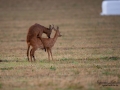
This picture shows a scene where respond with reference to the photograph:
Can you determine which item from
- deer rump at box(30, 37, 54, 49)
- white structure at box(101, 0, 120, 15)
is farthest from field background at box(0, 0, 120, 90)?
white structure at box(101, 0, 120, 15)

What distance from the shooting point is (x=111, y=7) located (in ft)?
118

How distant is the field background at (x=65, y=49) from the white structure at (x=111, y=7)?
2.53 feet

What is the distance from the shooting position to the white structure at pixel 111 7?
35250 millimetres

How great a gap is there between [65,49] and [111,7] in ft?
51.5

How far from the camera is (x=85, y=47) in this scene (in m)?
21.5

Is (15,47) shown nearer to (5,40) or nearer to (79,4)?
(5,40)

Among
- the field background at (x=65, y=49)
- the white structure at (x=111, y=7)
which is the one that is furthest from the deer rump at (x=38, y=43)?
the white structure at (x=111, y=7)

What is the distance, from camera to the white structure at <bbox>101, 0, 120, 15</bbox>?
35.2 m

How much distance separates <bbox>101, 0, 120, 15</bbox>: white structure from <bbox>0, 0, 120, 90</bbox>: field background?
77cm

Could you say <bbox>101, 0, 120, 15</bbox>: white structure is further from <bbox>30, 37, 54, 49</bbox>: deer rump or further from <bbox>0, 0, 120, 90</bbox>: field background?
<bbox>30, 37, 54, 49</bbox>: deer rump

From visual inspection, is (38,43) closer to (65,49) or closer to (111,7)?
(65,49)

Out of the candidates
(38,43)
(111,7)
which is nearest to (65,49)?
(38,43)

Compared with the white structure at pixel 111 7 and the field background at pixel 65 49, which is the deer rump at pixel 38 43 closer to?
the field background at pixel 65 49

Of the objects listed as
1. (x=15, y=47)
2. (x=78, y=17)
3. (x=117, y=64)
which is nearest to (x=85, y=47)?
(x=15, y=47)
